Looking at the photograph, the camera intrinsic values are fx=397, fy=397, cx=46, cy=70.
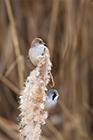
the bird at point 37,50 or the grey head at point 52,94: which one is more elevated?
the bird at point 37,50

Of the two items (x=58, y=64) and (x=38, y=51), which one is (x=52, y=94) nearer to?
(x=38, y=51)

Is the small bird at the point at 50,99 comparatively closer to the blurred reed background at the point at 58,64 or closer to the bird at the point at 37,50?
the bird at the point at 37,50

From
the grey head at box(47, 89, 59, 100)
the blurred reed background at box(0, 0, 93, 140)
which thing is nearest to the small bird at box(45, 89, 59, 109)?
the grey head at box(47, 89, 59, 100)

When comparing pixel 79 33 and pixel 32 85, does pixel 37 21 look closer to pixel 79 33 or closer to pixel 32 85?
pixel 79 33

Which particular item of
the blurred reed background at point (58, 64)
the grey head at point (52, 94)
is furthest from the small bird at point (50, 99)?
the blurred reed background at point (58, 64)

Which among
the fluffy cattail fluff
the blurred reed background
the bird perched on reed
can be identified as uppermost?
the blurred reed background

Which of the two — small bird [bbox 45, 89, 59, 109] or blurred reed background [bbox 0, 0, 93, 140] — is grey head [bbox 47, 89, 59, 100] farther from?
blurred reed background [bbox 0, 0, 93, 140]
